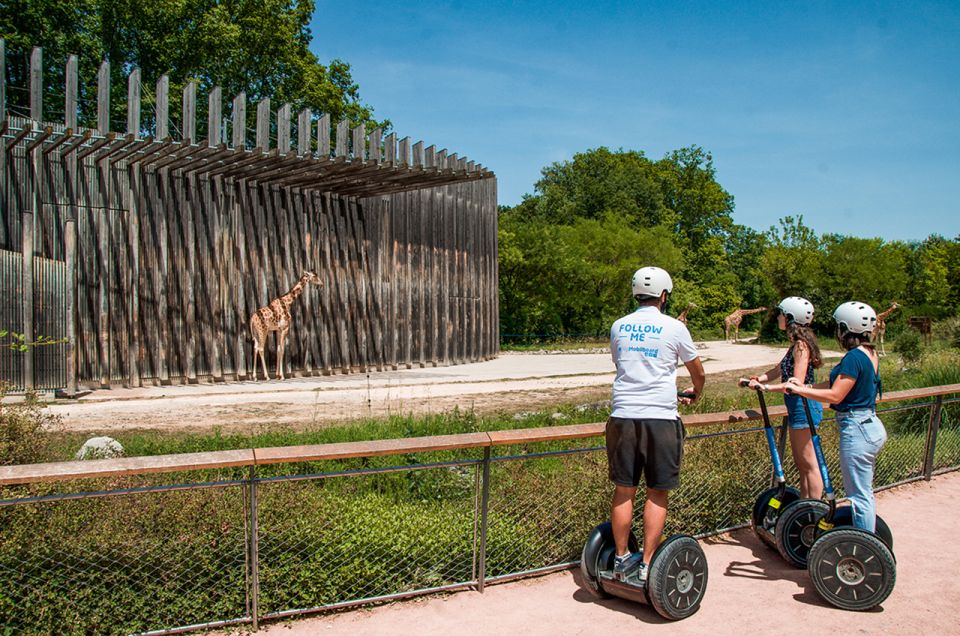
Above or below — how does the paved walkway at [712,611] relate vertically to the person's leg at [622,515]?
below

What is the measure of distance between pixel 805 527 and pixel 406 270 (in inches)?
694

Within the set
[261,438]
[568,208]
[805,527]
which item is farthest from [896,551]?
[568,208]

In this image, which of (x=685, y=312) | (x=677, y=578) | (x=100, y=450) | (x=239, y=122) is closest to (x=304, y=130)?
(x=239, y=122)

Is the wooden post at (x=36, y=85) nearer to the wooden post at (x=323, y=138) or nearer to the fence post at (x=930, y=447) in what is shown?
the wooden post at (x=323, y=138)

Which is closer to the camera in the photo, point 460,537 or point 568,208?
point 460,537

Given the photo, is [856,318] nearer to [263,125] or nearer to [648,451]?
[648,451]

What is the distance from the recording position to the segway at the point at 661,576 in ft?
13.1

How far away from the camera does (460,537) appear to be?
481 centimetres

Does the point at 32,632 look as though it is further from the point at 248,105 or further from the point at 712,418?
the point at 248,105

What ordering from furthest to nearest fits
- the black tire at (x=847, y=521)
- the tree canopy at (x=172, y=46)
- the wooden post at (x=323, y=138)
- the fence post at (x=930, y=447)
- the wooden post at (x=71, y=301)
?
the tree canopy at (x=172, y=46) < the wooden post at (x=323, y=138) < the wooden post at (x=71, y=301) < the fence post at (x=930, y=447) < the black tire at (x=847, y=521)

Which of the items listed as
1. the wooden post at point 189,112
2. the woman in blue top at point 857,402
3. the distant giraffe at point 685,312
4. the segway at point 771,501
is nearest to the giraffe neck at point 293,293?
the wooden post at point 189,112

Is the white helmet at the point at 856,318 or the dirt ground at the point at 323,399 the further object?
the dirt ground at the point at 323,399

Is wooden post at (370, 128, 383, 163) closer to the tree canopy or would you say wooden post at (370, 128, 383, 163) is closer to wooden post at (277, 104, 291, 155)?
wooden post at (277, 104, 291, 155)

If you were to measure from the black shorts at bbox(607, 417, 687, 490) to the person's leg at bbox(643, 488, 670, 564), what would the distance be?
0.37ft
